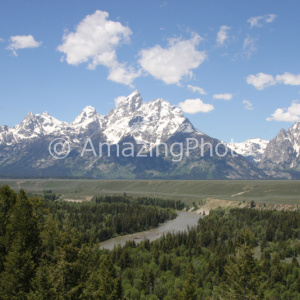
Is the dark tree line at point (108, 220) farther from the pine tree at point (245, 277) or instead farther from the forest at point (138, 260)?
the pine tree at point (245, 277)

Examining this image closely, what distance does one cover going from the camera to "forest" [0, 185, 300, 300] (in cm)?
3391

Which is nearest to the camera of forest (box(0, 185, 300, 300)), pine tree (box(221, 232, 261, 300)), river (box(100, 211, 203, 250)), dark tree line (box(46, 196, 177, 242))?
forest (box(0, 185, 300, 300))

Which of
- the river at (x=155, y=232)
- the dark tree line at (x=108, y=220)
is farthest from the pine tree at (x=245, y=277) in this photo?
the dark tree line at (x=108, y=220)

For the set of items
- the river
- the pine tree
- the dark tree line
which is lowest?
the river

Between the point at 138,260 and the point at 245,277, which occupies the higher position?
the point at 245,277

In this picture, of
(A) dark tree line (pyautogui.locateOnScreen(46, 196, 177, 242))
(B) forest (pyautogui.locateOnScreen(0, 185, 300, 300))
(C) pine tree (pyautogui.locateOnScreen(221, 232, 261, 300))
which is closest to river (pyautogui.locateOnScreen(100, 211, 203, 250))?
(A) dark tree line (pyautogui.locateOnScreen(46, 196, 177, 242))

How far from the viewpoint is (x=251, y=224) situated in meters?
153

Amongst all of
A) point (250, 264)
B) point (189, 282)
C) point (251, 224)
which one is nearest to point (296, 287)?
point (189, 282)

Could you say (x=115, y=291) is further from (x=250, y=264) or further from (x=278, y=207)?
(x=278, y=207)

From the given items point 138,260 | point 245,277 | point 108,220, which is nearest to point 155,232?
point 108,220

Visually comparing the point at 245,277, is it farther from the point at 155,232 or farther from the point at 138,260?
the point at 155,232

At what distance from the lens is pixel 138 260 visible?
95438mm

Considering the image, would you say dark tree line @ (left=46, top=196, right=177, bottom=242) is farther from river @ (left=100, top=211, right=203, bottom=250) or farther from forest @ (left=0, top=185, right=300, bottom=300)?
river @ (left=100, top=211, right=203, bottom=250)

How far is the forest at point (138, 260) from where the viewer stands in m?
33.9
